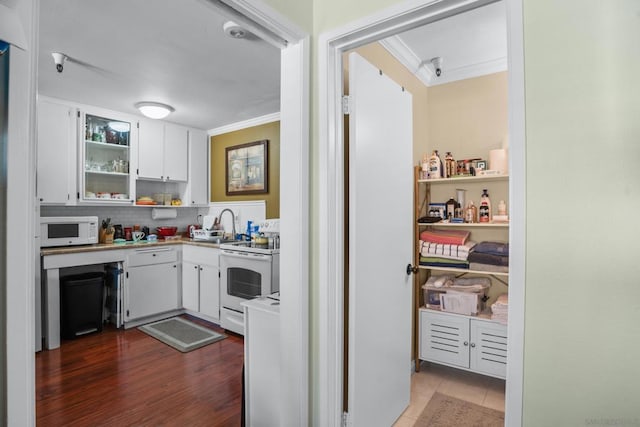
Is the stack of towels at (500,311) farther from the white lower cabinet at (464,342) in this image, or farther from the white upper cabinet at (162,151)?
the white upper cabinet at (162,151)

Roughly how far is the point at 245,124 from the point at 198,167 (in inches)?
37.0

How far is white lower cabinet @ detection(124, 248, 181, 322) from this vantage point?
367cm

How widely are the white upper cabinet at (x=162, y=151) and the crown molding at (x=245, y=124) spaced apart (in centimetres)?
39

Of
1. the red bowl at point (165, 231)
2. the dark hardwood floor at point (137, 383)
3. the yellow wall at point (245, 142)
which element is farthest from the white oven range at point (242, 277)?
the red bowl at point (165, 231)

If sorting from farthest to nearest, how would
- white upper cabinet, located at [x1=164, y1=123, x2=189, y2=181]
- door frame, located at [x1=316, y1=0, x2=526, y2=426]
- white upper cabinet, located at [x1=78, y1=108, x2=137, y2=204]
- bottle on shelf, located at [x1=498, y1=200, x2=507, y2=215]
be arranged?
white upper cabinet, located at [x1=164, y1=123, x2=189, y2=181], white upper cabinet, located at [x1=78, y1=108, x2=137, y2=204], bottle on shelf, located at [x1=498, y1=200, x2=507, y2=215], door frame, located at [x1=316, y1=0, x2=526, y2=426]

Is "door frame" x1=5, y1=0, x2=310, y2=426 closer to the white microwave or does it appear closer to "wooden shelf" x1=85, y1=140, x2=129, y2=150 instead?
the white microwave

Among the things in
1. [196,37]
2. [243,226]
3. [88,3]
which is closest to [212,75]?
[196,37]

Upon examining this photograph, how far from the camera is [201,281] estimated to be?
3.91 m

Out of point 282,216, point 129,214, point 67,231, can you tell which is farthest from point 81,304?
point 282,216

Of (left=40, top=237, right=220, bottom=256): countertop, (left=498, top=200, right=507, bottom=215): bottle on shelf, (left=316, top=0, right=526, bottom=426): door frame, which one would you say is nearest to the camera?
(left=316, top=0, right=526, bottom=426): door frame

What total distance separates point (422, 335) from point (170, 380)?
6.64ft

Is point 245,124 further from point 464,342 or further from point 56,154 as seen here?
point 464,342

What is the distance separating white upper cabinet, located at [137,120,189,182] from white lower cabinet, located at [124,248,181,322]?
1.00 metres

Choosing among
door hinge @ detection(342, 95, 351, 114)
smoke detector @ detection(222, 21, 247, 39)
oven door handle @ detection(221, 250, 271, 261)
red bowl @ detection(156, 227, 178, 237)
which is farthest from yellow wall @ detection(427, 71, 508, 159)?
red bowl @ detection(156, 227, 178, 237)
